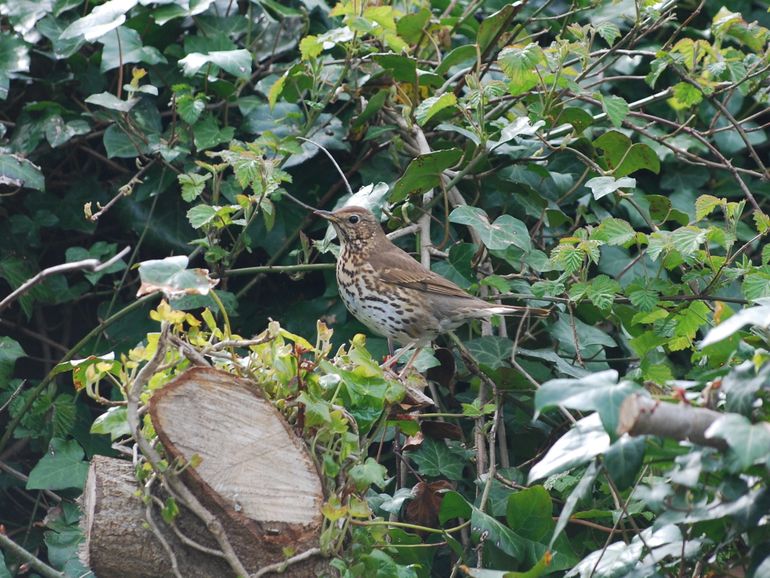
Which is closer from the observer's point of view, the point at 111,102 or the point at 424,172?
the point at 424,172

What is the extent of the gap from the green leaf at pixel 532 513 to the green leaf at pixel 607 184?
1.07 m

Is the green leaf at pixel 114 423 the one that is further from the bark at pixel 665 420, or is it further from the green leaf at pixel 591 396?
the bark at pixel 665 420

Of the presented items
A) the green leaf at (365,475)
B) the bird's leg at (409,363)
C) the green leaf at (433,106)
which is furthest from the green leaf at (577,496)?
the green leaf at (433,106)

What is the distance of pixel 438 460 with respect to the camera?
3.34m

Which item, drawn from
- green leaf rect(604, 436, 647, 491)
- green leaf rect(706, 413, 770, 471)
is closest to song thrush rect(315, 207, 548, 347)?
green leaf rect(604, 436, 647, 491)

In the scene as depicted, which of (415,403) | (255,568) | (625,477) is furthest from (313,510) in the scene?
(625,477)

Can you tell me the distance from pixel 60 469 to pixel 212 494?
122cm

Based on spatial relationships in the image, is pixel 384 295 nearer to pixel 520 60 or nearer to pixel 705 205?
pixel 520 60

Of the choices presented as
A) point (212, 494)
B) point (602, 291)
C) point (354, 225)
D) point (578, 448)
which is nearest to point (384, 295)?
point (354, 225)

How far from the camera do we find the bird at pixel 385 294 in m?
3.75

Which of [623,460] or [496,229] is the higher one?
[623,460]

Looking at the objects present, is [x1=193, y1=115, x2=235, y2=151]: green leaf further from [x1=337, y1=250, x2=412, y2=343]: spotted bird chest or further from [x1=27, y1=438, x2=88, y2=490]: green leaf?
[x1=27, y1=438, x2=88, y2=490]: green leaf

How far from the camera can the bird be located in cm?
375

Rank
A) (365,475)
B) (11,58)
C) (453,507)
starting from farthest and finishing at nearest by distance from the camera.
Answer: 1. (11,58)
2. (453,507)
3. (365,475)
